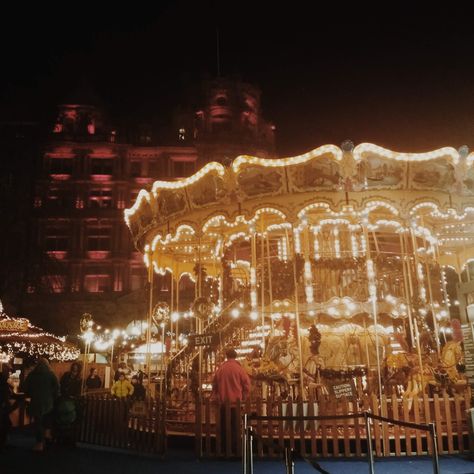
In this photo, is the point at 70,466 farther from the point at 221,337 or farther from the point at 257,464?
the point at 221,337

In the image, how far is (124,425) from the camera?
991 centimetres

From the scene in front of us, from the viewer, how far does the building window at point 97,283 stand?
45.1 meters

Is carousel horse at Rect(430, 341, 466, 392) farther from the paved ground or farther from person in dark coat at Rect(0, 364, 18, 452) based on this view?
person in dark coat at Rect(0, 364, 18, 452)

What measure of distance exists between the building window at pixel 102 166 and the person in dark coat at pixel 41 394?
4042 centimetres

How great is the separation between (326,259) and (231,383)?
560 centimetres

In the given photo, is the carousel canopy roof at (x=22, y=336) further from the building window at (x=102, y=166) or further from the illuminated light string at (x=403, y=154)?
the building window at (x=102, y=166)

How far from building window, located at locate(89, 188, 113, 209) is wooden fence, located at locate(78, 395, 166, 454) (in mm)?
37963

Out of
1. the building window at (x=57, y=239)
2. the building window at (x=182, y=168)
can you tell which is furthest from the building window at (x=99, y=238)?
the building window at (x=182, y=168)

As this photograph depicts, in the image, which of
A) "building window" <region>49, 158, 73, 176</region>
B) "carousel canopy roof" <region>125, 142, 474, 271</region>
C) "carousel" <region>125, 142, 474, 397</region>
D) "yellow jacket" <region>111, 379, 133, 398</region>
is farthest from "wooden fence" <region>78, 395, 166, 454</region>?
"building window" <region>49, 158, 73, 176</region>

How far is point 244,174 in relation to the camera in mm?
12109

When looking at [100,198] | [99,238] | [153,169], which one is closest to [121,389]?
[99,238]

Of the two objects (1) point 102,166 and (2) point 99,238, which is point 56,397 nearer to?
(2) point 99,238

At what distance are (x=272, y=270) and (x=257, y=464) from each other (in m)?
6.38

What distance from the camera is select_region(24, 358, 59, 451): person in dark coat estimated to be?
9.55 metres
